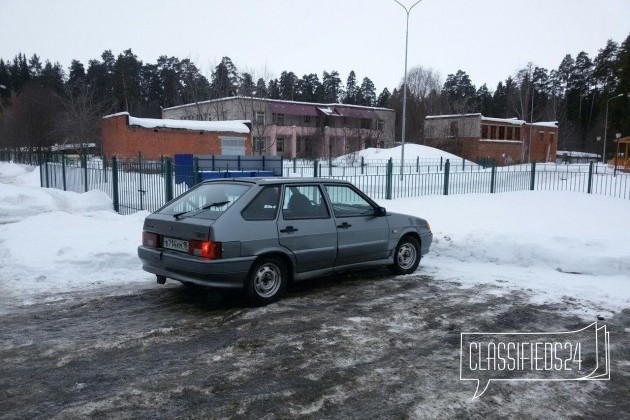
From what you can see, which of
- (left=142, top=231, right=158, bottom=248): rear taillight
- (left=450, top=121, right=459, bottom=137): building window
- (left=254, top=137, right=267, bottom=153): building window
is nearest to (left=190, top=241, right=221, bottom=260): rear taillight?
(left=142, top=231, right=158, bottom=248): rear taillight

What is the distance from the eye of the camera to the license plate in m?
5.84

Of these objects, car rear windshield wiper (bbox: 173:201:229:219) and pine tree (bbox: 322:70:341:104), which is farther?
pine tree (bbox: 322:70:341:104)

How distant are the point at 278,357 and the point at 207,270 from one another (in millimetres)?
1524

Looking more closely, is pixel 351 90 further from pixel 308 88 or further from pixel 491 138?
pixel 491 138

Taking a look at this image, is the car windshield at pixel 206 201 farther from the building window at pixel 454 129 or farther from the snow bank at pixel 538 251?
the building window at pixel 454 129

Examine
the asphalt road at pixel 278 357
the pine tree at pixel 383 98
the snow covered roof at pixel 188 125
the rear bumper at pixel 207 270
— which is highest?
the pine tree at pixel 383 98

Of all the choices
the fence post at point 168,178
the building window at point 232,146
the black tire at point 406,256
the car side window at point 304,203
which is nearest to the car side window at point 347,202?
the car side window at point 304,203

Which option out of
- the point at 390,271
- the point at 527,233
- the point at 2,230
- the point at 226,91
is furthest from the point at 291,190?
the point at 226,91

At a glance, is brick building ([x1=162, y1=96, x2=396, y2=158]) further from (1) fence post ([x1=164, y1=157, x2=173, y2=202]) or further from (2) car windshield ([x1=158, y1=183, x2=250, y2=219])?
(2) car windshield ([x1=158, y1=183, x2=250, y2=219])

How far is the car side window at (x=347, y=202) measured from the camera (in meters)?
6.93

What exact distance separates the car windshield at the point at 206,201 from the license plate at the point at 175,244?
0.30m

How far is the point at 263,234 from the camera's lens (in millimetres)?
5895

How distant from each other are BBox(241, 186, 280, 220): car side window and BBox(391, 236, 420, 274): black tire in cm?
229

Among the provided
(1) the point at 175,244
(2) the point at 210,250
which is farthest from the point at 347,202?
(1) the point at 175,244
